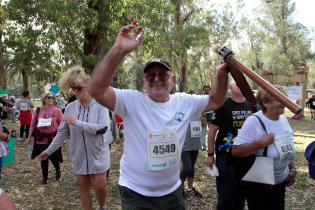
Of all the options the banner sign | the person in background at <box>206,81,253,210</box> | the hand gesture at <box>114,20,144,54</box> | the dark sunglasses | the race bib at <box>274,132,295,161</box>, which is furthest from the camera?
the banner sign

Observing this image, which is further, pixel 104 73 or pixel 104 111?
pixel 104 111

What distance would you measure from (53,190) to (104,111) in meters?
2.90

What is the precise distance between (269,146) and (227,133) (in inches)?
41.8

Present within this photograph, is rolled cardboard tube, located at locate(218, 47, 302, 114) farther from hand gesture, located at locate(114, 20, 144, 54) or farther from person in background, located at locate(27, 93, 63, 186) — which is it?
person in background, located at locate(27, 93, 63, 186)

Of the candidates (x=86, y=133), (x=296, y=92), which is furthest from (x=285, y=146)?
(x=296, y=92)

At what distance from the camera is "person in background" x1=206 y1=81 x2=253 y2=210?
4.36m

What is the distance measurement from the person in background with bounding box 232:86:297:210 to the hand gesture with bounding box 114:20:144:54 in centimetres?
141

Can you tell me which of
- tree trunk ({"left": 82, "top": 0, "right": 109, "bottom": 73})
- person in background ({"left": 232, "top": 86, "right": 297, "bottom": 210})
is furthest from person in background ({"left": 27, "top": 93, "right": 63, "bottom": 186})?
person in background ({"left": 232, "top": 86, "right": 297, "bottom": 210})

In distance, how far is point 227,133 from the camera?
4539 millimetres

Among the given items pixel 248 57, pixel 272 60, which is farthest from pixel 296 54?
pixel 248 57

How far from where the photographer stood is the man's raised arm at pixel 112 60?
8.18 ft

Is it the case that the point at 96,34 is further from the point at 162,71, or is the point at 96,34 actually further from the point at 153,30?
the point at 162,71

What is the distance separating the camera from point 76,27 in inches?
453

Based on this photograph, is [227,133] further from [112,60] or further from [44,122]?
[44,122]
